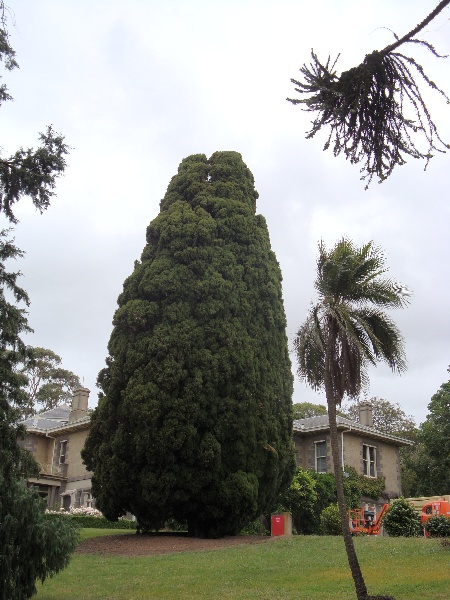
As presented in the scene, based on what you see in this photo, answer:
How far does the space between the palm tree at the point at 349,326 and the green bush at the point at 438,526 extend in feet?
25.3

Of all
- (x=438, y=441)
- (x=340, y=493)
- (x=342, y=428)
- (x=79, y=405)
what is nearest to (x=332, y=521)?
(x=342, y=428)

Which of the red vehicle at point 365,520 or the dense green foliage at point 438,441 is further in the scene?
the dense green foliage at point 438,441

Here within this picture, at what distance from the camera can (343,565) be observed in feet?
45.7

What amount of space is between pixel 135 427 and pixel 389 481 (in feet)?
58.9

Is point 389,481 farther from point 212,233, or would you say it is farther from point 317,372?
point 317,372

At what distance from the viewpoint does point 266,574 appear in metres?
13.4

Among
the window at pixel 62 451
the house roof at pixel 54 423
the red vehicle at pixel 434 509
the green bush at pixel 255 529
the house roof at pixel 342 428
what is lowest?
the green bush at pixel 255 529

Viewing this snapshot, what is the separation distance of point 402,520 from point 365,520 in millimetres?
7548

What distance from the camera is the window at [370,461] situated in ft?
104

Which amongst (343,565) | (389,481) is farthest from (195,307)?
(389,481)

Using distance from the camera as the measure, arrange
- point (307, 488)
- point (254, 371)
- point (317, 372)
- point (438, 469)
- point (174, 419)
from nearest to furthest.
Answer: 1. point (317, 372)
2. point (174, 419)
3. point (254, 371)
4. point (307, 488)
5. point (438, 469)

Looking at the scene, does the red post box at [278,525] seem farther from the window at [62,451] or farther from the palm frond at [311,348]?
the window at [62,451]

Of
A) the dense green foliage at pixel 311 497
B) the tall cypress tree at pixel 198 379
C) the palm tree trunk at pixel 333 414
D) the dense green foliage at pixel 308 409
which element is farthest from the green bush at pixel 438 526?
the dense green foliage at pixel 308 409

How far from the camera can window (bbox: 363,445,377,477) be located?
31.7 meters
